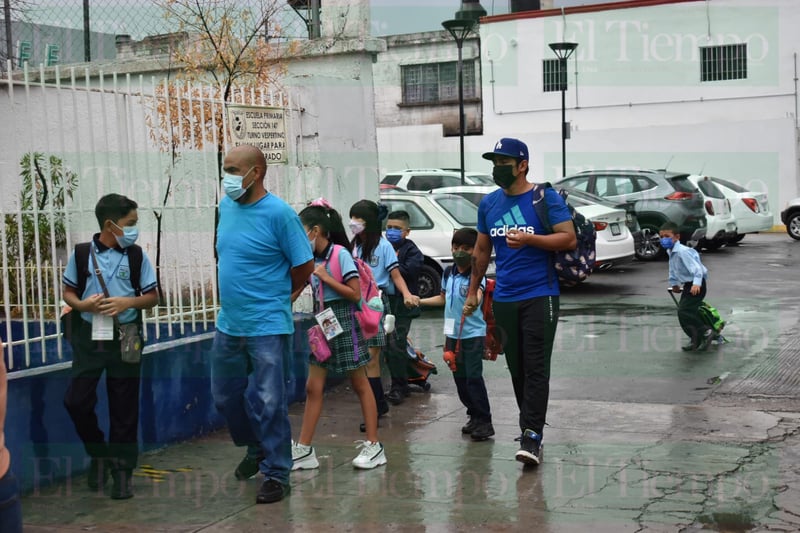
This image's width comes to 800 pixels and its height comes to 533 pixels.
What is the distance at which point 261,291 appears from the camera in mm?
5891

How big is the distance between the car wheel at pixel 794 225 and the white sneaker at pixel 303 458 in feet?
63.8

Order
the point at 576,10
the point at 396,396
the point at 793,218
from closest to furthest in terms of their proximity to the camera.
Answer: the point at 396,396, the point at 793,218, the point at 576,10

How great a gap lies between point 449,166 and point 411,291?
2678 centimetres

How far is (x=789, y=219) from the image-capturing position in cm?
2364

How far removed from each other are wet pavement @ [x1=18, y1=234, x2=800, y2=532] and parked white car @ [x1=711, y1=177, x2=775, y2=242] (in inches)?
472

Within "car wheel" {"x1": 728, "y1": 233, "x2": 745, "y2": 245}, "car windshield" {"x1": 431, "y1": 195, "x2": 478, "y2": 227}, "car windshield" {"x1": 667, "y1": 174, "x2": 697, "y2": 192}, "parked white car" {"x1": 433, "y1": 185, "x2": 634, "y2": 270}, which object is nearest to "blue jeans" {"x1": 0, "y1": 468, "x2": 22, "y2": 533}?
"car windshield" {"x1": 431, "y1": 195, "x2": 478, "y2": 227}

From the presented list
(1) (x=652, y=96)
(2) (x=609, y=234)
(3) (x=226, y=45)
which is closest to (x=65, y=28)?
(3) (x=226, y=45)

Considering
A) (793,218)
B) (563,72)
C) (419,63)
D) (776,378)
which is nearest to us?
(776,378)

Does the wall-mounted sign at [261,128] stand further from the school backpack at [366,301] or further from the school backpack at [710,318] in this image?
the school backpack at [710,318]

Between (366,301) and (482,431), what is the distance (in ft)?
4.10

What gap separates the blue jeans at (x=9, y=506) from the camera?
3143 mm

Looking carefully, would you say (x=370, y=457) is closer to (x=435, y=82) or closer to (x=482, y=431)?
(x=482, y=431)

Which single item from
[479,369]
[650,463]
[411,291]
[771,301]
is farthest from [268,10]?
[771,301]

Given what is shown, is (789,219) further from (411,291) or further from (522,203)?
(522,203)
